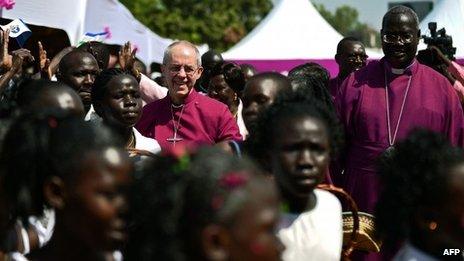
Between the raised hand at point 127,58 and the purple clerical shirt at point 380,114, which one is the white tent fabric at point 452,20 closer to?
the raised hand at point 127,58

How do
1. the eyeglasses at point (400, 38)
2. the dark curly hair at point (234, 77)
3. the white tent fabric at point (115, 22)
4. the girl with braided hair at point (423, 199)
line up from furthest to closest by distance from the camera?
1. the white tent fabric at point (115, 22)
2. the dark curly hair at point (234, 77)
3. the eyeglasses at point (400, 38)
4. the girl with braided hair at point (423, 199)

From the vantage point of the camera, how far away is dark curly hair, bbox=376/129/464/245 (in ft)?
16.7

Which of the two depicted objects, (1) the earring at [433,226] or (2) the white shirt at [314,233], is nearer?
(1) the earring at [433,226]

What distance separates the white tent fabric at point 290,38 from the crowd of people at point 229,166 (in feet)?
35.9

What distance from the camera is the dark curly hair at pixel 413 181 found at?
5084mm

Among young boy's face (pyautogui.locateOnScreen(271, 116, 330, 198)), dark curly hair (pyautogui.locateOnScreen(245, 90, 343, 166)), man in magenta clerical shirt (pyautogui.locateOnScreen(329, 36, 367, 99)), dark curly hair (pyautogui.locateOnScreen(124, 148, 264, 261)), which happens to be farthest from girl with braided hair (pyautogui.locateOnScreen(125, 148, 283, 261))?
A: man in magenta clerical shirt (pyautogui.locateOnScreen(329, 36, 367, 99))

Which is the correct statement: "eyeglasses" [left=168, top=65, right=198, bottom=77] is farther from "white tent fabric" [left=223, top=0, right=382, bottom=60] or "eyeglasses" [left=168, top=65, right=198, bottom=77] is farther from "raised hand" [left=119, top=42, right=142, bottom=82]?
"white tent fabric" [left=223, top=0, right=382, bottom=60]

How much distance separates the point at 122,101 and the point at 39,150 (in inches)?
140

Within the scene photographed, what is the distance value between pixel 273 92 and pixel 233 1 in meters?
69.6

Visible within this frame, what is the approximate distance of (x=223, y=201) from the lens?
379 cm

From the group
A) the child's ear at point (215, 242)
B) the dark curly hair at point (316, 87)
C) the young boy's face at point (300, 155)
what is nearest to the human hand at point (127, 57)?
the dark curly hair at point (316, 87)

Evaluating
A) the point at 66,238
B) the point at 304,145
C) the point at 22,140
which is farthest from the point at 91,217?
the point at 304,145

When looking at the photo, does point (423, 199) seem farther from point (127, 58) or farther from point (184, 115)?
point (127, 58)

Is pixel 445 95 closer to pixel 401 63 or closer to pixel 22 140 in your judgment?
pixel 401 63
